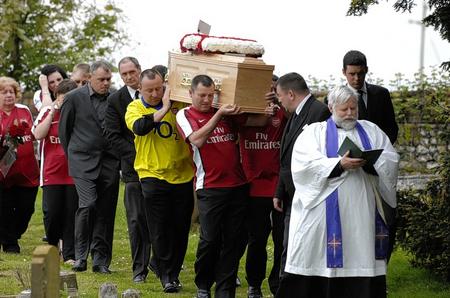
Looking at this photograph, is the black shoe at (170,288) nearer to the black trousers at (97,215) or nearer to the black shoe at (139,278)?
the black shoe at (139,278)

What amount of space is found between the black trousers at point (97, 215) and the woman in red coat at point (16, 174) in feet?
5.52

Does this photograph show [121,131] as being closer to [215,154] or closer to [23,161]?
[215,154]

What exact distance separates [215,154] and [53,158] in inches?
136

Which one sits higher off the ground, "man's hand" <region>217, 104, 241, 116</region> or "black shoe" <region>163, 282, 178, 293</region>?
"man's hand" <region>217, 104, 241, 116</region>

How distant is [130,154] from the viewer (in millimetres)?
13148

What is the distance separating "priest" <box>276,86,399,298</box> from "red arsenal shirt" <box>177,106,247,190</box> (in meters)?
1.45

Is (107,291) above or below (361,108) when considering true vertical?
below

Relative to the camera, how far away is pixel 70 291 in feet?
35.7

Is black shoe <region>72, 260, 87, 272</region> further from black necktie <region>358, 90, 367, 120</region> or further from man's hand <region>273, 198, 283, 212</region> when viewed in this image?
black necktie <region>358, 90, 367, 120</region>

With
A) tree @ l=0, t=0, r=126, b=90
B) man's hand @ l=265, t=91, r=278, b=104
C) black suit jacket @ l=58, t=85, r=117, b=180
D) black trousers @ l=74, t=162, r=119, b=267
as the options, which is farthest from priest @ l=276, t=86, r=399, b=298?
tree @ l=0, t=0, r=126, b=90

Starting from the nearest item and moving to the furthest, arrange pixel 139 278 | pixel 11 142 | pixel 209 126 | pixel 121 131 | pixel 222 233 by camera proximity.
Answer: pixel 209 126 → pixel 222 233 → pixel 139 278 → pixel 121 131 → pixel 11 142

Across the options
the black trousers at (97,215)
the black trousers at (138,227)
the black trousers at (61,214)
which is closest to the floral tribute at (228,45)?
the black trousers at (138,227)

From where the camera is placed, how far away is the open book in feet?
32.0

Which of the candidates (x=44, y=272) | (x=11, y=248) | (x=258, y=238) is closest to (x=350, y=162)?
(x=258, y=238)
